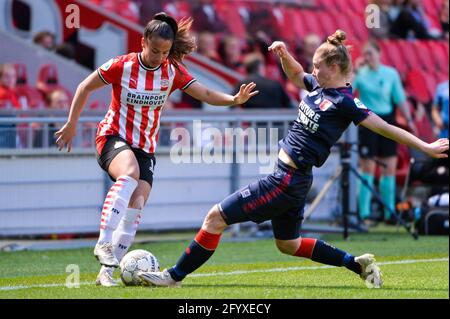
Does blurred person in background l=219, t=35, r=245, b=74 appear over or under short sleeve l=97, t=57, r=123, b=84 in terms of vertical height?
over

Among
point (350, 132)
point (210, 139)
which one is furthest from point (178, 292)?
point (350, 132)

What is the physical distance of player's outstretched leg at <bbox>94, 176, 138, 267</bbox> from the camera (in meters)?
8.33

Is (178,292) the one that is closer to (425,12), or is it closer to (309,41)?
(309,41)

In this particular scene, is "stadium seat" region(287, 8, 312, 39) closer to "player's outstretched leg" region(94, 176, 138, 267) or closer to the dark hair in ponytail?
the dark hair in ponytail

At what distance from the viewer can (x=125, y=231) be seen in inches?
350

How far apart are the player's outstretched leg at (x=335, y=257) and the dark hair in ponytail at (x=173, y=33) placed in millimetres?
1752

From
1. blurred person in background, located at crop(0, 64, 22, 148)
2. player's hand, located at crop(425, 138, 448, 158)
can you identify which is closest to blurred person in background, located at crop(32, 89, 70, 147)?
blurred person in background, located at crop(0, 64, 22, 148)

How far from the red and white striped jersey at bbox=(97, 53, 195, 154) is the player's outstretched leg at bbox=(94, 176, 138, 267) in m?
0.49

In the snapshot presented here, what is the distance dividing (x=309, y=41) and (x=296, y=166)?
447 inches

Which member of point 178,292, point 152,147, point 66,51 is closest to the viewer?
point 178,292

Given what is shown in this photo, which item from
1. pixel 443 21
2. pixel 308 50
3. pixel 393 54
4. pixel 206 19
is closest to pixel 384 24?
pixel 393 54

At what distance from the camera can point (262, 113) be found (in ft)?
47.3

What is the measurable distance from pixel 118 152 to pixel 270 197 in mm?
1411

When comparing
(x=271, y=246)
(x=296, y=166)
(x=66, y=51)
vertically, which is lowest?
(x=271, y=246)
